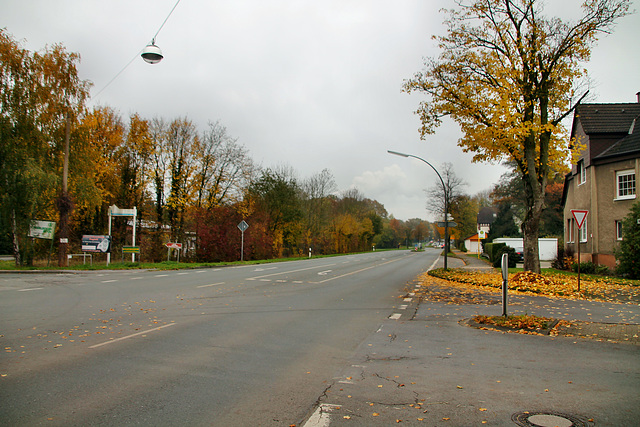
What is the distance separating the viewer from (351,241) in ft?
270

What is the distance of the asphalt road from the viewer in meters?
4.25

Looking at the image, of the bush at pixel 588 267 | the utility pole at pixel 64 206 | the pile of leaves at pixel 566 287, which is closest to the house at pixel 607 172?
the bush at pixel 588 267

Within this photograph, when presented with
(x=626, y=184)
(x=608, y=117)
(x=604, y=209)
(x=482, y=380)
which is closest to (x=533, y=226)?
(x=604, y=209)

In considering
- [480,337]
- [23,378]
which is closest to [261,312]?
[480,337]

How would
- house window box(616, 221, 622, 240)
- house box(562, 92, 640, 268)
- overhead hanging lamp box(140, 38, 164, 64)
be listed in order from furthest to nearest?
house window box(616, 221, 622, 240) < house box(562, 92, 640, 268) < overhead hanging lamp box(140, 38, 164, 64)

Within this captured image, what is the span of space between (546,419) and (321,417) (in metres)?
2.05

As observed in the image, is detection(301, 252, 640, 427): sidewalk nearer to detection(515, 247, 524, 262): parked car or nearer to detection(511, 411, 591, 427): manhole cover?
detection(511, 411, 591, 427): manhole cover

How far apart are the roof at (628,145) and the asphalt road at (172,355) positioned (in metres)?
18.8

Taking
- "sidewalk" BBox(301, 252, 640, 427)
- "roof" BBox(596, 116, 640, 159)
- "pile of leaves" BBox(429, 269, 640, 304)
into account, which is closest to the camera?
"sidewalk" BBox(301, 252, 640, 427)

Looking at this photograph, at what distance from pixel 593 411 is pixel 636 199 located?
23.6 meters

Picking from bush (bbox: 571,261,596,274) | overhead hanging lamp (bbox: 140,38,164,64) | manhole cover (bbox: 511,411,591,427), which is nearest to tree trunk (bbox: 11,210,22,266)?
overhead hanging lamp (bbox: 140,38,164,64)

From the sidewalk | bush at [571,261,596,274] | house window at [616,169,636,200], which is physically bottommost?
the sidewalk

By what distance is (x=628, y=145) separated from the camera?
2414 cm

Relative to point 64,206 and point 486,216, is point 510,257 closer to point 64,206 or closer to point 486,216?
point 64,206
